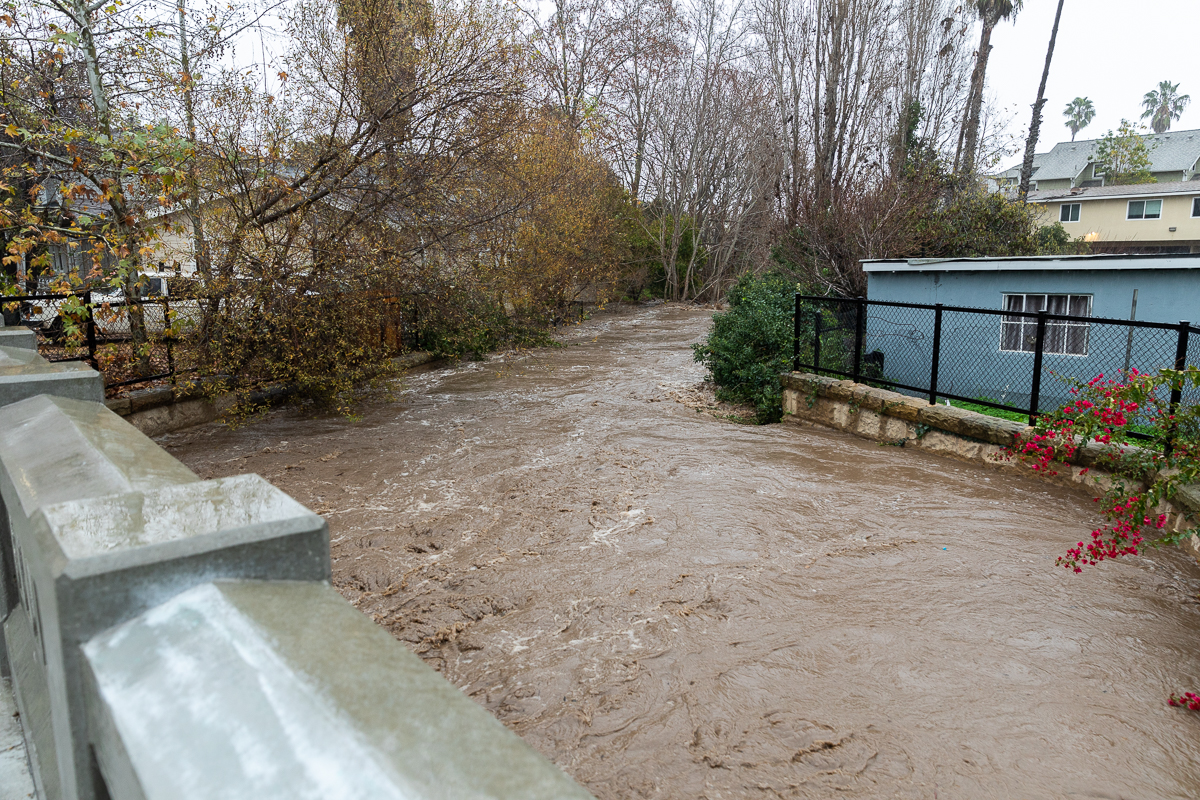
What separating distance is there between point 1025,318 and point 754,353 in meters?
4.29

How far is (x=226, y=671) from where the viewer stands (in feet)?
4.35

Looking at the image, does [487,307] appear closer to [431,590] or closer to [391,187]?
[391,187]

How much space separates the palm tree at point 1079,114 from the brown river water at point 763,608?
96.6 m

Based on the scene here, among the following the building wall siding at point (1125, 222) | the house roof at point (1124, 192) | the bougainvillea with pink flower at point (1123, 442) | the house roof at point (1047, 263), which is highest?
the house roof at point (1124, 192)

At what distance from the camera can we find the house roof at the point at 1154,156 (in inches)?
2122

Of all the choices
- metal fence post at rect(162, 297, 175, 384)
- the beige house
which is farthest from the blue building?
the beige house

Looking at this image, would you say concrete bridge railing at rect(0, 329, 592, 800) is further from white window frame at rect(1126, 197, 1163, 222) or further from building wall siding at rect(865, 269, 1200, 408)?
white window frame at rect(1126, 197, 1163, 222)

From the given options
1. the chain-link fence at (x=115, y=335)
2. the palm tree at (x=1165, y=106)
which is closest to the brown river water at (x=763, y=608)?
the chain-link fence at (x=115, y=335)

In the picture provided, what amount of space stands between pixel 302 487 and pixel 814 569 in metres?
5.34

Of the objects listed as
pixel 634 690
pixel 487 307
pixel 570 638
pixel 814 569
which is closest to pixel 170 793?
pixel 634 690

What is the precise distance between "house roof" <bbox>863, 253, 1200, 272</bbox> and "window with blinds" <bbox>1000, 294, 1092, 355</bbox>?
518 mm

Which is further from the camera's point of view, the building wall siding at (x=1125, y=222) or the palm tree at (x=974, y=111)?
the building wall siding at (x=1125, y=222)

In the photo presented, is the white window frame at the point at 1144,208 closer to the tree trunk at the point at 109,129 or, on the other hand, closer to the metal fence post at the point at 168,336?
the metal fence post at the point at 168,336

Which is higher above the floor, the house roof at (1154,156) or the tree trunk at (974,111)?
the house roof at (1154,156)
